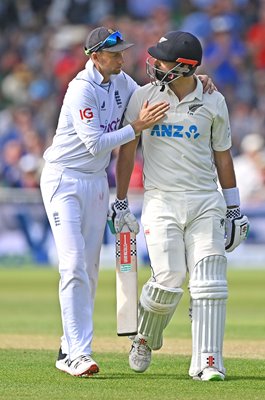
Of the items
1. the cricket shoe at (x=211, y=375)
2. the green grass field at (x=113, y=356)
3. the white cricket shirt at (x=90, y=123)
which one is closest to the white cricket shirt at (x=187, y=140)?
the white cricket shirt at (x=90, y=123)

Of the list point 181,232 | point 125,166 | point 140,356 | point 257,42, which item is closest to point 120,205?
point 125,166

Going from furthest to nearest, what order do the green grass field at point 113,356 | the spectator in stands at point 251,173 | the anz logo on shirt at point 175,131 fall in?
the spectator in stands at point 251,173 → the anz logo on shirt at point 175,131 → the green grass field at point 113,356

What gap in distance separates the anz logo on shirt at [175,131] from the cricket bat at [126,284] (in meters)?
0.67

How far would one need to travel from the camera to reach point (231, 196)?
7.33 metres

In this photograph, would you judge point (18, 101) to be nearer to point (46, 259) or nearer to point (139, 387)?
point (46, 259)

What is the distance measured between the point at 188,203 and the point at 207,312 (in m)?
0.68

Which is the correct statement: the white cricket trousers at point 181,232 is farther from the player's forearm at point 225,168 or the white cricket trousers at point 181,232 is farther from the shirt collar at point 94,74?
the shirt collar at point 94,74

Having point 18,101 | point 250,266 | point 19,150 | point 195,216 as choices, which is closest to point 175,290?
point 195,216

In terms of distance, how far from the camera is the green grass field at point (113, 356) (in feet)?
21.3

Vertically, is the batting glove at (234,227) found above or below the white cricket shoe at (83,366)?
above

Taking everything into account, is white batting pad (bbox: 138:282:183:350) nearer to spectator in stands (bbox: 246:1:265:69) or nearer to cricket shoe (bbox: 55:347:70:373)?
cricket shoe (bbox: 55:347:70:373)

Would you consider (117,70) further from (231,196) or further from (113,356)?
(113,356)

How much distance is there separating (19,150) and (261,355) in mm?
12342

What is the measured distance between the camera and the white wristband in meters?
7.32
